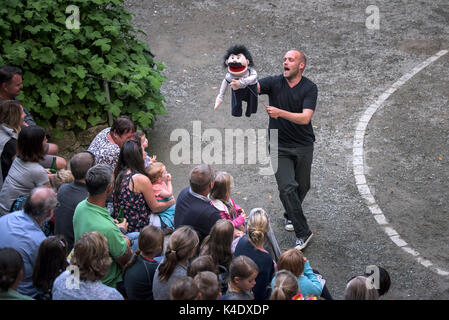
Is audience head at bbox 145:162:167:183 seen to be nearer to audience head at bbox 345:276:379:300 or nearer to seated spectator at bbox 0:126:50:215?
seated spectator at bbox 0:126:50:215

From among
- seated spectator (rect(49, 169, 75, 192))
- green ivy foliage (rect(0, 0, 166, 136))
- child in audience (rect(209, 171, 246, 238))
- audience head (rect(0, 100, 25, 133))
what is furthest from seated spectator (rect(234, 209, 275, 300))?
green ivy foliage (rect(0, 0, 166, 136))

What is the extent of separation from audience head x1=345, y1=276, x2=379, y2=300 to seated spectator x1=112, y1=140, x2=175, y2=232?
2554mm

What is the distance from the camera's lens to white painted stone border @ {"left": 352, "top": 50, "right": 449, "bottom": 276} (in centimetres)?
779

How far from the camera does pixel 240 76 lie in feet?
24.3

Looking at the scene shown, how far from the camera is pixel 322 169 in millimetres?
9633

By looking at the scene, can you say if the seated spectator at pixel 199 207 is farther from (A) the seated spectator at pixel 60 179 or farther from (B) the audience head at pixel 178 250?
(A) the seated spectator at pixel 60 179

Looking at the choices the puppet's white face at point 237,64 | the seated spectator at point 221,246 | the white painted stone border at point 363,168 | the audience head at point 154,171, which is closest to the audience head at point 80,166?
the audience head at point 154,171

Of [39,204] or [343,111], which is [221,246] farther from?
[343,111]

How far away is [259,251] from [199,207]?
2.83ft

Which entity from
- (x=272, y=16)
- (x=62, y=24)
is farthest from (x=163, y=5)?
(x=62, y=24)

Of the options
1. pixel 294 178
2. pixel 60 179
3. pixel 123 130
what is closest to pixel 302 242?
pixel 294 178
